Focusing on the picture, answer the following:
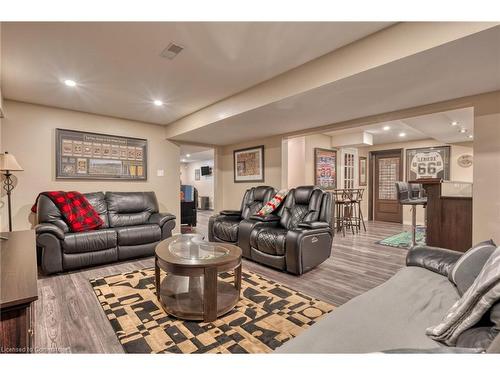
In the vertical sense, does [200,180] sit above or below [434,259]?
above

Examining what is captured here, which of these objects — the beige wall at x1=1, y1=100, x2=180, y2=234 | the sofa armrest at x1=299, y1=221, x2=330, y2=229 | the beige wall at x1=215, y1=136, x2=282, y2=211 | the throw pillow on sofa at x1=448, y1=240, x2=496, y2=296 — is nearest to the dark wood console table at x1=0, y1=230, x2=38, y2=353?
the throw pillow on sofa at x1=448, y1=240, x2=496, y2=296

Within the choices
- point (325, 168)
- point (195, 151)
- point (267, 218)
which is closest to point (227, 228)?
point (267, 218)

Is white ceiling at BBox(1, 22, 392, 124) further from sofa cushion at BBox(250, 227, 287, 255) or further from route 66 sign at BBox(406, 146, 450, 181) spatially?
route 66 sign at BBox(406, 146, 450, 181)

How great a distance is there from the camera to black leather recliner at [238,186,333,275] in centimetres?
282

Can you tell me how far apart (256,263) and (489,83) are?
3151 millimetres

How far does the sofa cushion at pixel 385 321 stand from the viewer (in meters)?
0.97

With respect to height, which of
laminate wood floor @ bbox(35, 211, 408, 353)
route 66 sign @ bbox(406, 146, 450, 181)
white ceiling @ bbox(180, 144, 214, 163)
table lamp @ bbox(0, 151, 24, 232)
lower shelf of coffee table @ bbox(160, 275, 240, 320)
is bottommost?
laminate wood floor @ bbox(35, 211, 408, 353)

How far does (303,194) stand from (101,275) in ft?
9.17

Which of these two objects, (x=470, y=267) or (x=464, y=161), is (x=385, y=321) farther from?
(x=464, y=161)

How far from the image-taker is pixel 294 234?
2.81 meters

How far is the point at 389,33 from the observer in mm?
1867

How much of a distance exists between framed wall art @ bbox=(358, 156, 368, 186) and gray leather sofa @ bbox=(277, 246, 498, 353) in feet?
18.8
